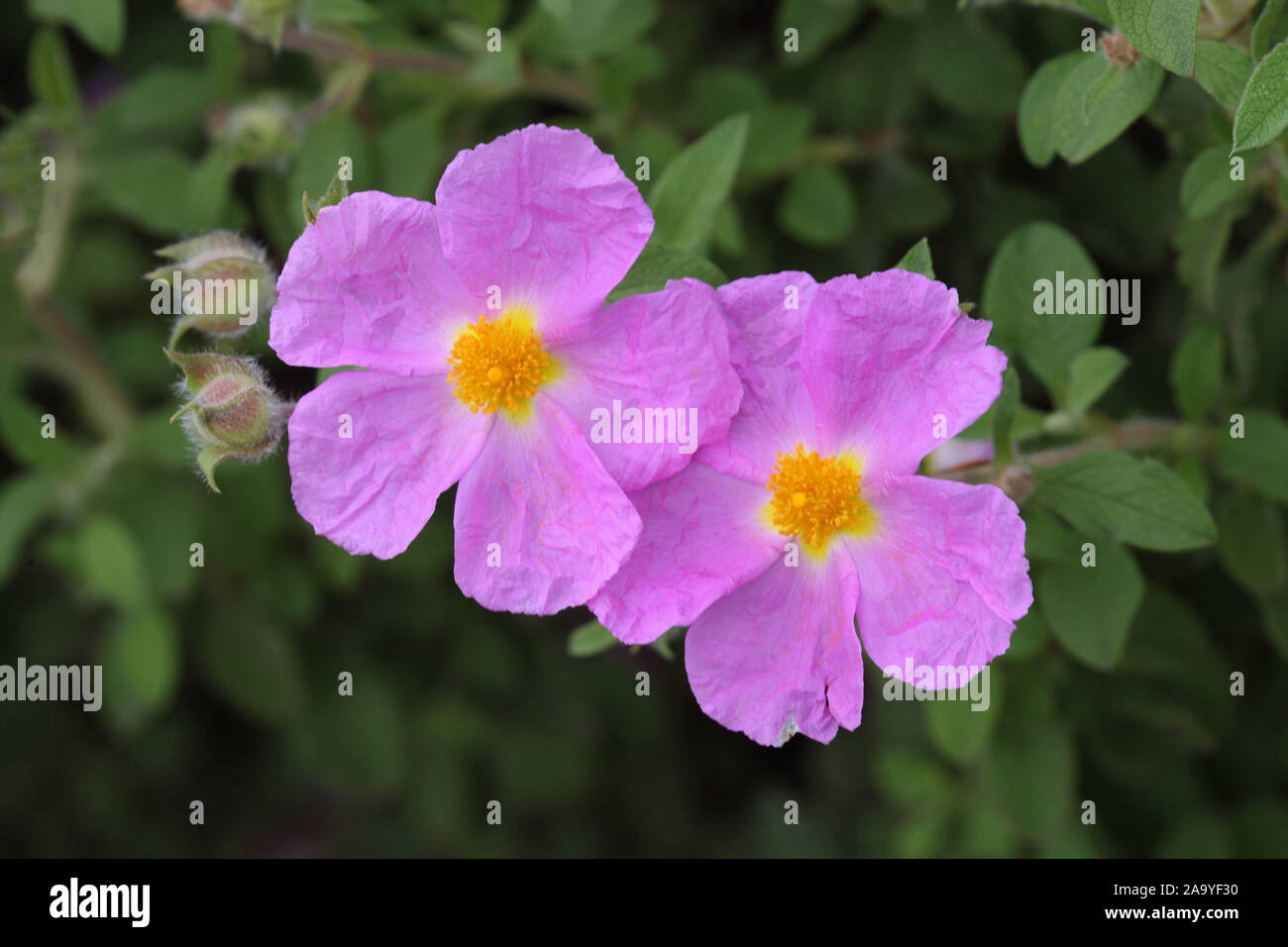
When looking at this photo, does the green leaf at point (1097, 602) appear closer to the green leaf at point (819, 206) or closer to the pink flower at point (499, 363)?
the pink flower at point (499, 363)

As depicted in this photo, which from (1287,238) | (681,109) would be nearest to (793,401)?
(1287,238)

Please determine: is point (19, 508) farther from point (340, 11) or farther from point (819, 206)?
point (819, 206)

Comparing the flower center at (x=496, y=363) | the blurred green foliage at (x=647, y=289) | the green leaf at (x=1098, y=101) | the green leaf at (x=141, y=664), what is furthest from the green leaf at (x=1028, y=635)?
the green leaf at (x=141, y=664)

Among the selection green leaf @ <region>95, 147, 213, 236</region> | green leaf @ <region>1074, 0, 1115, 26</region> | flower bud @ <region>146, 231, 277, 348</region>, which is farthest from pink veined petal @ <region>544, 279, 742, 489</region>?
green leaf @ <region>95, 147, 213, 236</region>

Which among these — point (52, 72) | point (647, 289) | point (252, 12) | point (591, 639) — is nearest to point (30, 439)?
point (52, 72)

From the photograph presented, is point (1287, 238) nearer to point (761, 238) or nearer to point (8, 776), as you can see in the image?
point (761, 238)
